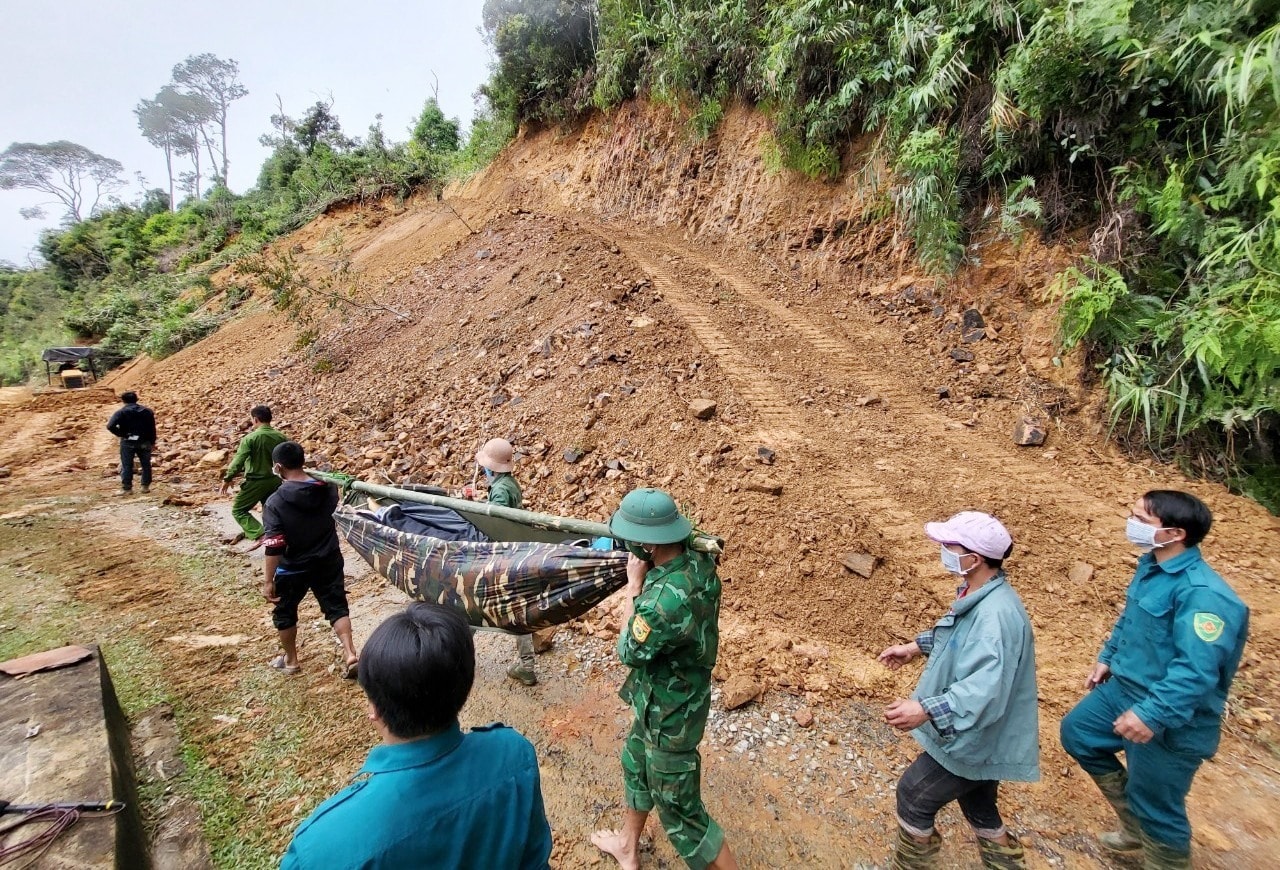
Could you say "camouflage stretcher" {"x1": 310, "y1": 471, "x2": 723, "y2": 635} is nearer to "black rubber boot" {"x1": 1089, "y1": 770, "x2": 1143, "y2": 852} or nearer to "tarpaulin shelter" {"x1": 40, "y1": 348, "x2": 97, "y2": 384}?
"black rubber boot" {"x1": 1089, "y1": 770, "x2": 1143, "y2": 852}

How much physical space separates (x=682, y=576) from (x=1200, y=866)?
91.2 inches

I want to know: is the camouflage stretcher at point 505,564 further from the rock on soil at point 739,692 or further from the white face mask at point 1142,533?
the white face mask at point 1142,533

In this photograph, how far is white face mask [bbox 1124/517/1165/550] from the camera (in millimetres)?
1926

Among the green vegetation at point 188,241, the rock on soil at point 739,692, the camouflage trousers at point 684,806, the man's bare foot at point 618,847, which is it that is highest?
the green vegetation at point 188,241

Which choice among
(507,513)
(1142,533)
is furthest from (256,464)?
(1142,533)

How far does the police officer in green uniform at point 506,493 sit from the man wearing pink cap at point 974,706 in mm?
1977

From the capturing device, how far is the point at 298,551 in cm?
322

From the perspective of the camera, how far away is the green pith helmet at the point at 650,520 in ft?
5.91

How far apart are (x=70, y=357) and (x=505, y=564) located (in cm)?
1813

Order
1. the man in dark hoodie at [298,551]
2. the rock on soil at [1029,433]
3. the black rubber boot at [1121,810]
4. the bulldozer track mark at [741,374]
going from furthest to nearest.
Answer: the bulldozer track mark at [741,374] → the rock on soil at [1029,433] → the man in dark hoodie at [298,551] → the black rubber boot at [1121,810]

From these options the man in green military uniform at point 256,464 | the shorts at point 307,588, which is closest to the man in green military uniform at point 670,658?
the shorts at point 307,588

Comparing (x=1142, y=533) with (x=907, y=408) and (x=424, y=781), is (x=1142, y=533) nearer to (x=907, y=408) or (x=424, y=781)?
(x=424, y=781)

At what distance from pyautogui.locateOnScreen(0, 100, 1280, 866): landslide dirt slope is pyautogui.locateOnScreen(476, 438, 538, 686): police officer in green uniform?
55 centimetres

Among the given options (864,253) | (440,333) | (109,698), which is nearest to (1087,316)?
(864,253)
